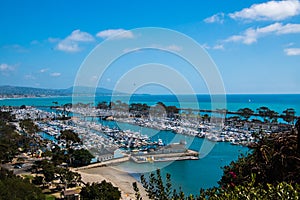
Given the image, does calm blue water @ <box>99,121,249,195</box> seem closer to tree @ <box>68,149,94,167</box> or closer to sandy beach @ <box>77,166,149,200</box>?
sandy beach @ <box>77,166,149,200</box>

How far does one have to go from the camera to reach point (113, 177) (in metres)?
15.3

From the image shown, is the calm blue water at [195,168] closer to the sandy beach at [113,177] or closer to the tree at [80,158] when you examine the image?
the sandy beach at [113,177]

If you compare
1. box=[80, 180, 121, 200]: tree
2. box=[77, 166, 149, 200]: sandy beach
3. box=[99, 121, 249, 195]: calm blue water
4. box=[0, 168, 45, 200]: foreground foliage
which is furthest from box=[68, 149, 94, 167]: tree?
box=[0, 168, 45, 200]: foreground foliage

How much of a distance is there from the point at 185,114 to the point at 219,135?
1448 centimetres

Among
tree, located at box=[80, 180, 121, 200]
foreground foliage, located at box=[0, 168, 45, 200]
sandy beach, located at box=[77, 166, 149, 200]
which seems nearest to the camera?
foreground foliage, located at box=[0, 168, 45, 200]

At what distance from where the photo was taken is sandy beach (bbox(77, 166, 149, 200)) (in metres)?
12.9

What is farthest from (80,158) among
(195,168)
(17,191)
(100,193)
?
(17,191)

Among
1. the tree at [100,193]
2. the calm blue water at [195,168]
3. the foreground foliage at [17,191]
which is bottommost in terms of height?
the calm blue water at [195,168]

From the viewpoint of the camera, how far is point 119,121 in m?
38.8

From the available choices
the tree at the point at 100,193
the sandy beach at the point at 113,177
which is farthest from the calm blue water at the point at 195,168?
the tree at the point at 100,193

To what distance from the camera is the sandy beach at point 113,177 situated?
510 inches

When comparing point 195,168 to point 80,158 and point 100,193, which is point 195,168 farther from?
point 100,193

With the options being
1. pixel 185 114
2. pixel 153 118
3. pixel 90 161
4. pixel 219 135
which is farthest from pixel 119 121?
pixel 90 161

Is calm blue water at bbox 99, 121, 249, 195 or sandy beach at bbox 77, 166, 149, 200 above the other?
calm blue water at bbox 99, 121, 249, 195
